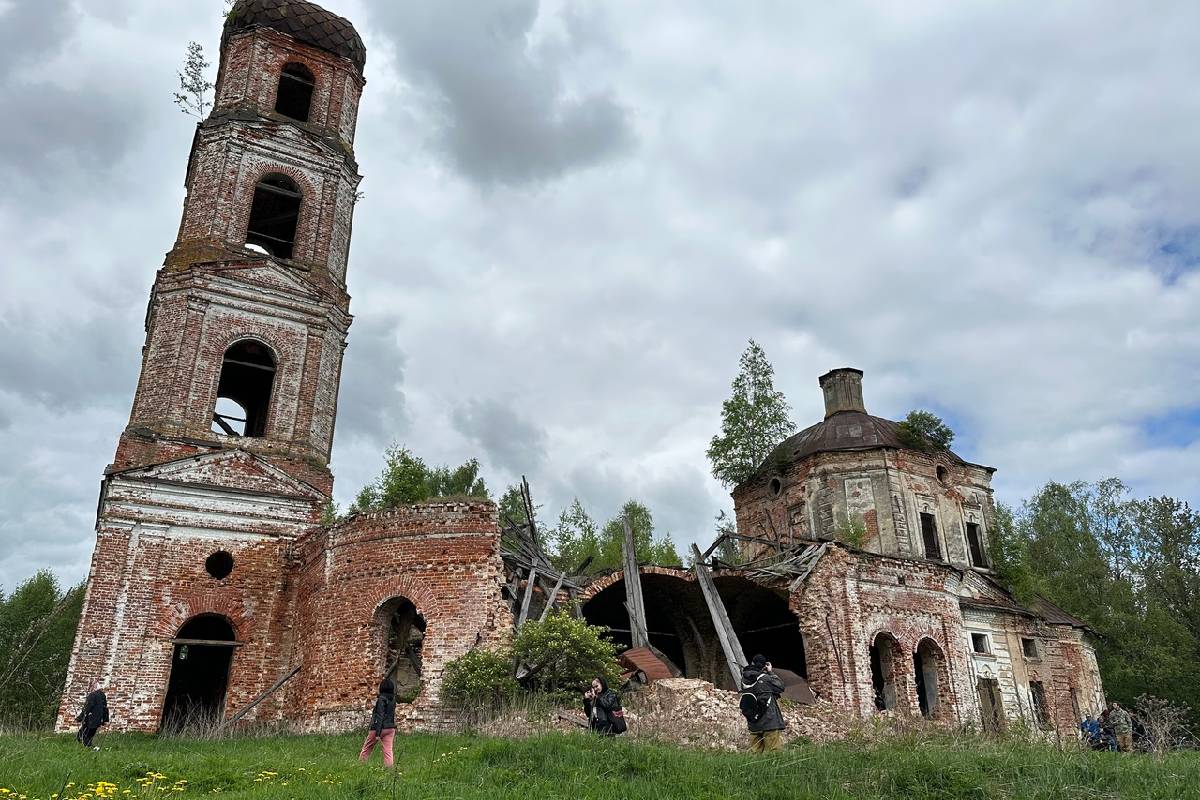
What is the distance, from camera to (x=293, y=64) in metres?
23.0

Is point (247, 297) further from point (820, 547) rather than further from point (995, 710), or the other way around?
point (995, 710)

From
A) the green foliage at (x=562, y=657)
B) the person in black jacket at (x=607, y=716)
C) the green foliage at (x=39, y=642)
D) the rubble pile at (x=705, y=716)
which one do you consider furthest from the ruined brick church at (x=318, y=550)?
the green foliage at (x=39, y=642)

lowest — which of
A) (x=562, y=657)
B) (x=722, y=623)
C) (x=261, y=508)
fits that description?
(x=562, y=657)

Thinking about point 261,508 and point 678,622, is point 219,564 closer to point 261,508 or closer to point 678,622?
point 261,508

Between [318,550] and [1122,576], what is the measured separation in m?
31.3

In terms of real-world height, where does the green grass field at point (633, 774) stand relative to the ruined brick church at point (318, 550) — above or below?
below

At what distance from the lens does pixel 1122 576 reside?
34281 millimetres

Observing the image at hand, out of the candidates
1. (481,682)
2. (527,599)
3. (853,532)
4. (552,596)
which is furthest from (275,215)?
(853,532)

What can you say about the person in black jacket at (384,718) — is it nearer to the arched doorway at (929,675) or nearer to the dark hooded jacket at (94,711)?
the dark hooded jacket at (94,711)

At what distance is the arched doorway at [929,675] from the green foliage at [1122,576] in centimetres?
691

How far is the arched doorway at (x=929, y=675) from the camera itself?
19859 millimetres

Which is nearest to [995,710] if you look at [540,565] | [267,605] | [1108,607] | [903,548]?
[903,548]

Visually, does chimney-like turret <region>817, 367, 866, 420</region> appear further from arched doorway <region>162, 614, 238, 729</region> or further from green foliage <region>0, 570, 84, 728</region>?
green foliage <region>0, 570, 84, 728</region>

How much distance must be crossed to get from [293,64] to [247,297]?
7.20 m
